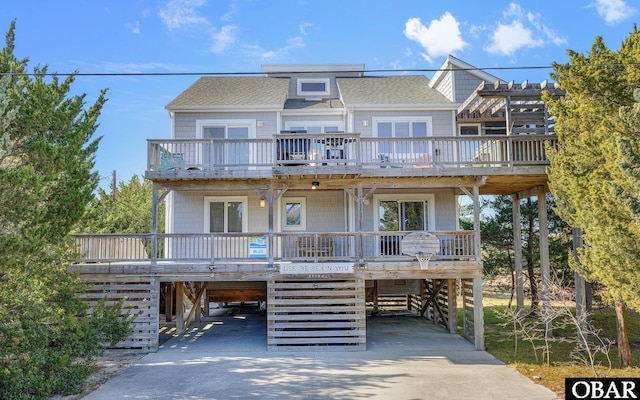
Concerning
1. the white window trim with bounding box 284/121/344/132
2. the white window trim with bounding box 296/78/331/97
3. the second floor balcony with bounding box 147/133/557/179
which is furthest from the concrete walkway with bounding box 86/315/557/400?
the white window trim with bounding box 296/78/331/97

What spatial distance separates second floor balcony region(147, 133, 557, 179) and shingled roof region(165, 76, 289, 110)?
2.26m

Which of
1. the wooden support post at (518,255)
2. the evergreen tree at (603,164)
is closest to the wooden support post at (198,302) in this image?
the wooden support post at (518,255)

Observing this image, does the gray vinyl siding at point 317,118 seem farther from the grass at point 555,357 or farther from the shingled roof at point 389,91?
the grass at point 555,357

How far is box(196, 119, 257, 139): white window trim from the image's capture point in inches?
588

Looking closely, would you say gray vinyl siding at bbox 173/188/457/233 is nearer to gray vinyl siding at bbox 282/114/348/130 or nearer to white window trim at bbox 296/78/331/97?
gray vinyl siding at bbox 282/114/348/130

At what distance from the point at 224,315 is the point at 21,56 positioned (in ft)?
41.4

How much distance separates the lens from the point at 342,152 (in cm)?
1231

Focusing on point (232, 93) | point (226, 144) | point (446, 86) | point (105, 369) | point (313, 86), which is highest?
point (313, 86)

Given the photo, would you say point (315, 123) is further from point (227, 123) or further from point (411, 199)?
point (411, 199)

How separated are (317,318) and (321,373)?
2453mm

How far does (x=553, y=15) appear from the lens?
1775cm

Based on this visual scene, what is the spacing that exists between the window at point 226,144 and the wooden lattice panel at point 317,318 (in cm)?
391

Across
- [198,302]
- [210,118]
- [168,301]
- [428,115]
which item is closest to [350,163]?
[428,115]

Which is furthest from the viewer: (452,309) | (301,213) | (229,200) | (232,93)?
(232,93)
